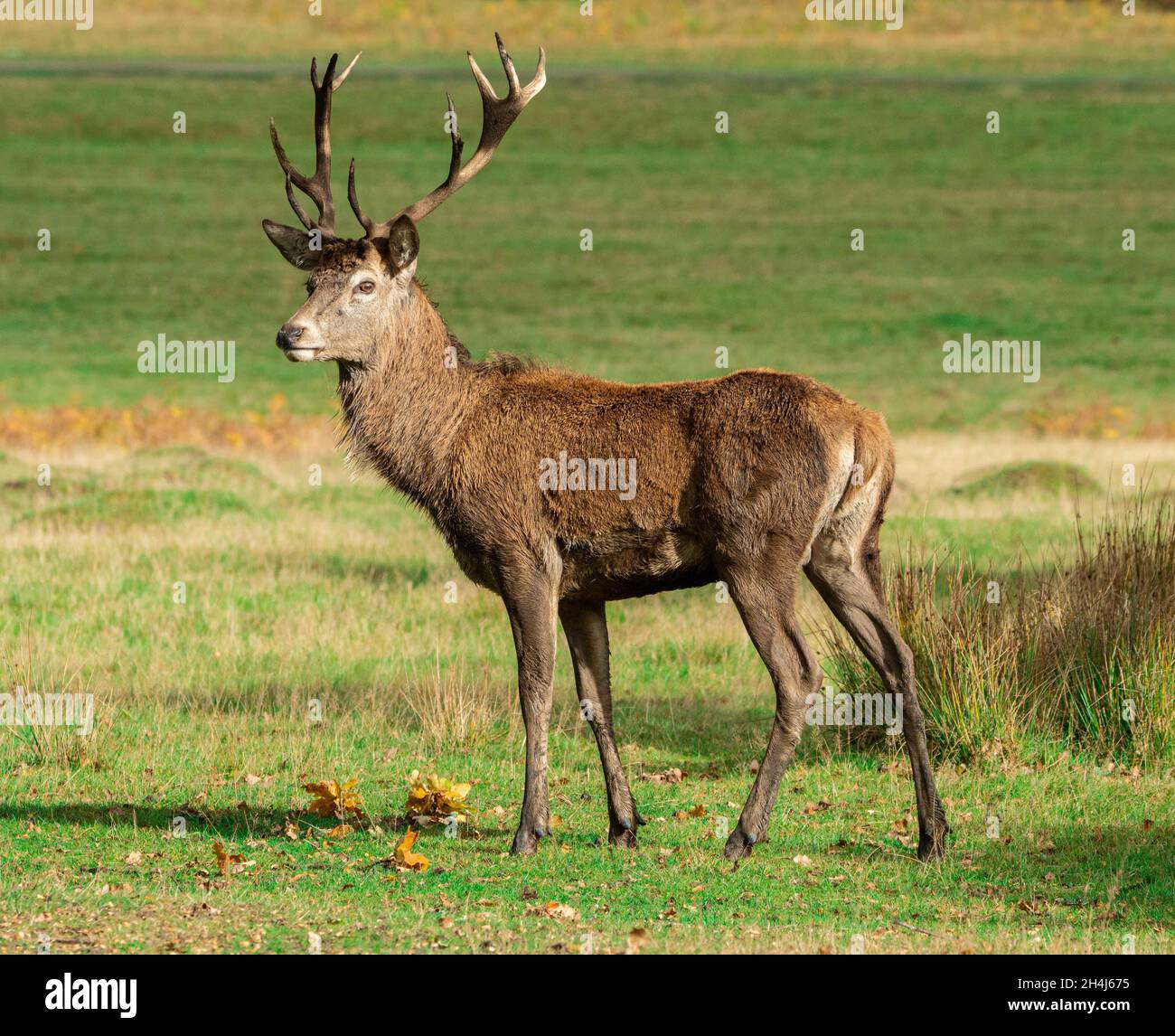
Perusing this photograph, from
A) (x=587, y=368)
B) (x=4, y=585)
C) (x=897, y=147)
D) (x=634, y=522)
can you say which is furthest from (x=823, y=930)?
(x=897, y=147)

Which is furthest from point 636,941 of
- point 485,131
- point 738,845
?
point 485,131

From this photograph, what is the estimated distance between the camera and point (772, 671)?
953cm

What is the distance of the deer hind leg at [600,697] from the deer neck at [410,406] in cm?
101

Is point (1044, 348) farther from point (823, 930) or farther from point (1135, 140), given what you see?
point (823, 930)

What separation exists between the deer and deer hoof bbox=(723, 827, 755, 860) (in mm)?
12

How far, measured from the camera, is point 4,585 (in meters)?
15.8

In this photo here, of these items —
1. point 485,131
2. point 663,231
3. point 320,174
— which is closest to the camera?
point 320,174
